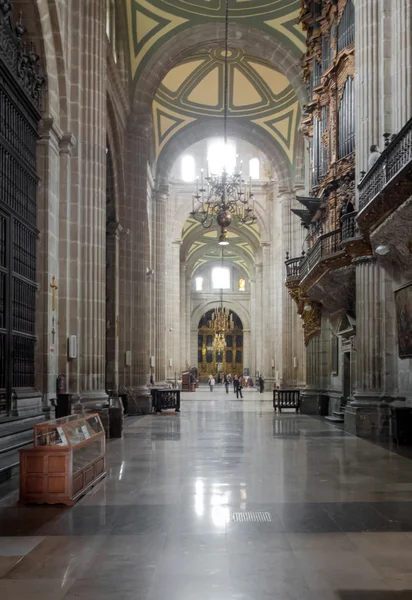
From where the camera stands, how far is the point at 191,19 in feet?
85.8

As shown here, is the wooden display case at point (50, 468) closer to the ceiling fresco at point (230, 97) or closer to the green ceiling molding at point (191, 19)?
the green ceiling molding at point (191, 19)

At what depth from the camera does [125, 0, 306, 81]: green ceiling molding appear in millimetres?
24953

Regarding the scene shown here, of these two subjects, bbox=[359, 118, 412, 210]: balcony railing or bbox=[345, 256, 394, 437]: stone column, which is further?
bbox=[345, 256, 394, 437]: stone column

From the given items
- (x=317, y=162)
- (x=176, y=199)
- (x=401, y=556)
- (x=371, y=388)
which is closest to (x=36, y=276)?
(x=371, y=388)

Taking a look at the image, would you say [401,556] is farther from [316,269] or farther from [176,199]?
[176,199]

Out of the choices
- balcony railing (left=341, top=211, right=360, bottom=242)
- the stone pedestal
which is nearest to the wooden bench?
the stone pedestal

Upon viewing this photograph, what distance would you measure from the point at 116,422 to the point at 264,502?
26.6 feet

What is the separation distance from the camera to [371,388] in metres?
15.4

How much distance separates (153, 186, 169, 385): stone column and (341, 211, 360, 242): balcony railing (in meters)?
17.3

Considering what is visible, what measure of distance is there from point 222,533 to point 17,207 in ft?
24.3

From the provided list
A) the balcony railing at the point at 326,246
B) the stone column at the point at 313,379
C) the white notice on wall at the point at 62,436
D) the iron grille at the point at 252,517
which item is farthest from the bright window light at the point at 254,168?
the iron grille at the point at 252,517

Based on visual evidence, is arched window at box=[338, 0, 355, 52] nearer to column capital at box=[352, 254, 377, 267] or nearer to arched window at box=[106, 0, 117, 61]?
column capital at box=[352, 254, 377, 267]

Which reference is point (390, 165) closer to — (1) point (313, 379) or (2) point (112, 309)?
(2) point (112, 309)

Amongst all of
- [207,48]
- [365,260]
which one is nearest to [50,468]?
[365,260]
